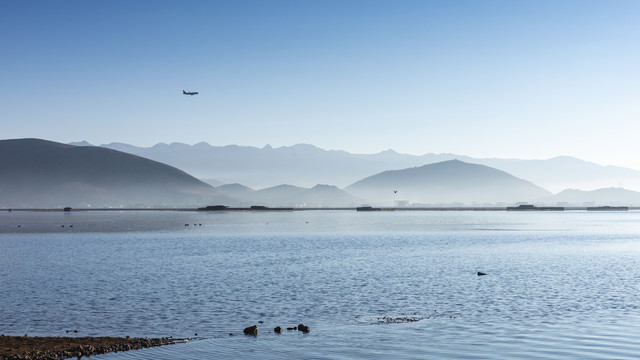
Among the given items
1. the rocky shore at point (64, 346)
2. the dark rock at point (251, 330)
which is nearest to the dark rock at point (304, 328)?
Answer: the dark rock at point (251, 330)

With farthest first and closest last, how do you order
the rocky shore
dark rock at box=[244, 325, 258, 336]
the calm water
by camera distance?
dark rock at box=[244, 325, 258, 336] < the calm water < the rocky shore

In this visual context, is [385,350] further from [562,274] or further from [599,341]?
[562,274]

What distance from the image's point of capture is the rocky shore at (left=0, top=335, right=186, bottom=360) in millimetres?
27922

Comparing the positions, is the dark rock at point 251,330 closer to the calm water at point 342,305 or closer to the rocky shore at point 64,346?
the calm water at point 342,305

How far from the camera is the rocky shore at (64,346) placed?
27922mm

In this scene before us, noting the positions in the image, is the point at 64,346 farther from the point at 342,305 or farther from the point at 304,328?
the point at 342,305

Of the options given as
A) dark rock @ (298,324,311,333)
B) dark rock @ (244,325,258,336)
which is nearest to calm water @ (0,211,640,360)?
dark rock @ (244,325,258,336)

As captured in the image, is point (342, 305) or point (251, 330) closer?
point (251, 330)

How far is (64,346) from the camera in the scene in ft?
98.4

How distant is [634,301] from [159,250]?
7864 cm

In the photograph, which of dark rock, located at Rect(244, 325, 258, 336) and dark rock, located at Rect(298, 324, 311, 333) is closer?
dark rock, located at Rect(244, 325, 258, 336)

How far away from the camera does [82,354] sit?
29.0 meters

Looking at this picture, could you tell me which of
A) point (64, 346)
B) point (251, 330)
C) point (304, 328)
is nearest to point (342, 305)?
point (304, 328)

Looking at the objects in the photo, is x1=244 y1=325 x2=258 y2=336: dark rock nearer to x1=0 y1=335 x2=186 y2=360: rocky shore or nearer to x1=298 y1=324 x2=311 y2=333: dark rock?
x1=298 y1=324 x2=311 y2=333: dark rock
